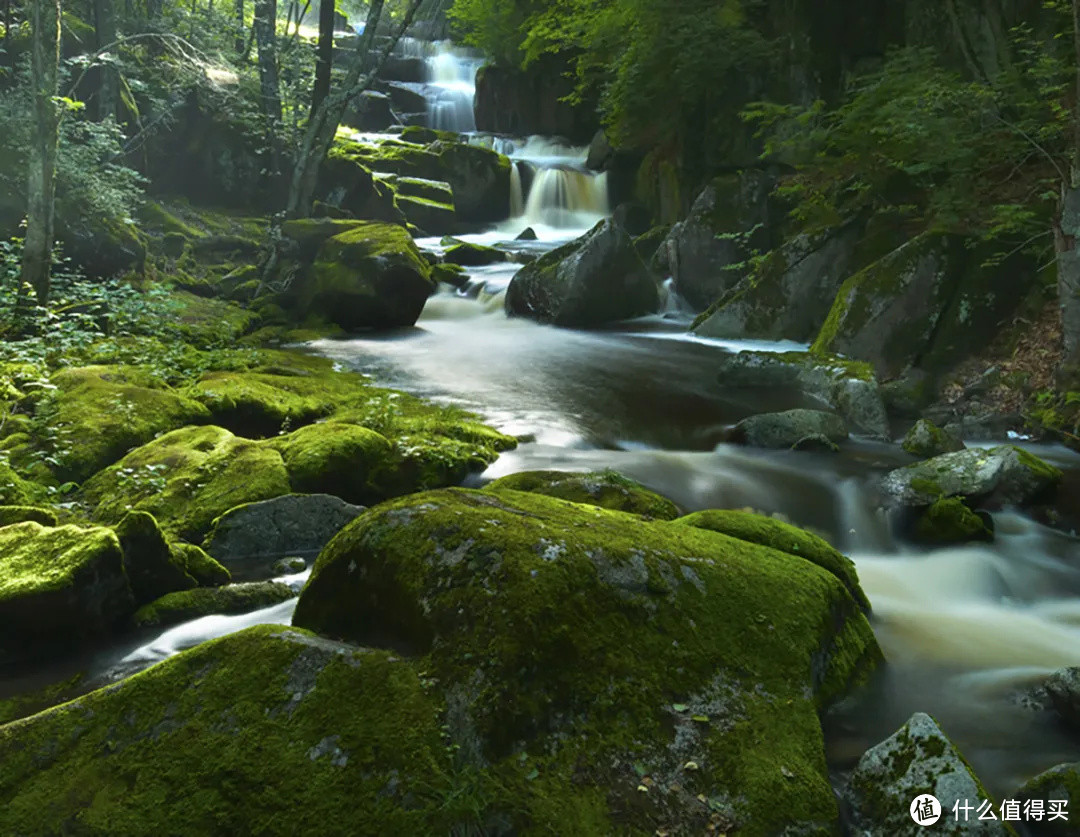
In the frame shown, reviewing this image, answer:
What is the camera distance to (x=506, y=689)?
2584 mm

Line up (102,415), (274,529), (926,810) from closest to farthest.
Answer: (926,810)
(274,529)
(102,415)

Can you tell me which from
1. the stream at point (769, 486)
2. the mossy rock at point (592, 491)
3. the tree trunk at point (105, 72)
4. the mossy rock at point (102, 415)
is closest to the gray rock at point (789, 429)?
the stream at point (769, 486)

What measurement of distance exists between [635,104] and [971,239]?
10443mm

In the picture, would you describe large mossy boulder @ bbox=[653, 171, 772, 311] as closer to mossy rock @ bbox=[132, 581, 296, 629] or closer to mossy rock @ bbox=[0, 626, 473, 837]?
mossy rock @ bbox=[132, 581, 296, 629]

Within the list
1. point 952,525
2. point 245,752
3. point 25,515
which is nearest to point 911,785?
point 245,752

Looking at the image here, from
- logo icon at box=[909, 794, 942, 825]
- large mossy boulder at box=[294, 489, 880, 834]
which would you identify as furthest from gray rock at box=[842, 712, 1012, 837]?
large mossy boulder at box=[294, 489, 880, 834]

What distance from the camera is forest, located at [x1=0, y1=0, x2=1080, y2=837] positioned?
2529mm

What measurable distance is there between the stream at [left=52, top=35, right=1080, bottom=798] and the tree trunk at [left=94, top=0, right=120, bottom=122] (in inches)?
357

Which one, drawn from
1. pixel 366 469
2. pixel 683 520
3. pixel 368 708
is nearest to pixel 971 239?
pixel 683 520

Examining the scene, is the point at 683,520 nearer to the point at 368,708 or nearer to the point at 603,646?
the point at 603,646

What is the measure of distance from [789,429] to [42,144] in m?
9.54

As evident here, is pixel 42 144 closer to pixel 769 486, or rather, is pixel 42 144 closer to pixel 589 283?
pixel 769 486

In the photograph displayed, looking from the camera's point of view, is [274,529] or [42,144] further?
[42,144]

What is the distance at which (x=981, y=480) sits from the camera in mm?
6117
